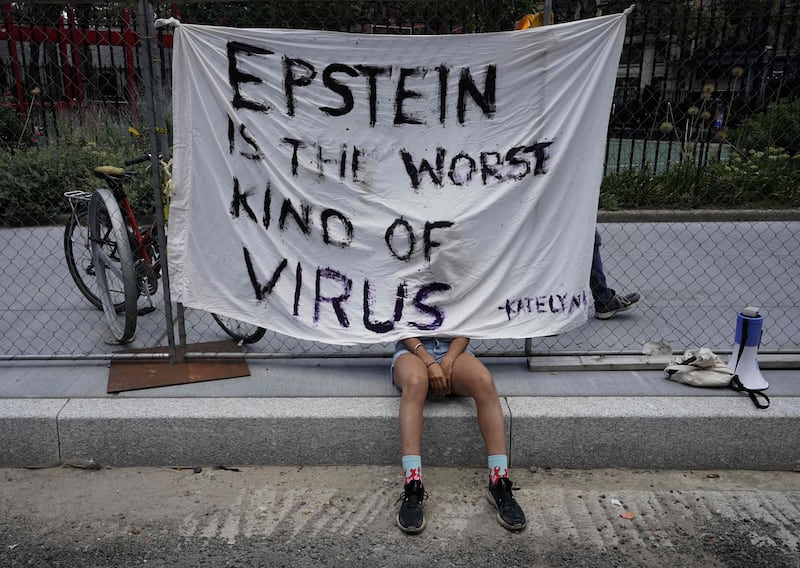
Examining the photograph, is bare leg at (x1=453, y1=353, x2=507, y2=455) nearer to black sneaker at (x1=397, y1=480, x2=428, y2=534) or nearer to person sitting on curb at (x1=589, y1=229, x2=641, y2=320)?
black sneaker at (x1=397, y1=480, x2=428, y2=534)

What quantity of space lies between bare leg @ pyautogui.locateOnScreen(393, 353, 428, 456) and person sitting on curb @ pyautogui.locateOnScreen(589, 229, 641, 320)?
1992mm

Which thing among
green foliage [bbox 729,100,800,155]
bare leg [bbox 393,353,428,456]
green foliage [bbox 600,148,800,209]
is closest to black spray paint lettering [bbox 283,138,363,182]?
bare leg [bbox 393,353,428,456]

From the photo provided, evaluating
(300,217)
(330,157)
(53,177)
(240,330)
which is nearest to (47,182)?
(53,177)

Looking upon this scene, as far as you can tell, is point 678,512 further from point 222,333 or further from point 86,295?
point 86,295

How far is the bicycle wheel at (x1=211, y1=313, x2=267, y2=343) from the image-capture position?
4449 mm

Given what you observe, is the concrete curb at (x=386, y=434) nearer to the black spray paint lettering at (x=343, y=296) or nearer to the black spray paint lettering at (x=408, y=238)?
the black spray paint lettering at (x=343, y=296)

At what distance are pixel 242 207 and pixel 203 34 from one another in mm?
911

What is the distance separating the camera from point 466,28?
15.5 feet

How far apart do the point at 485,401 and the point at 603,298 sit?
6.77 feet

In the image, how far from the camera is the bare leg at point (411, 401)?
3346 mm

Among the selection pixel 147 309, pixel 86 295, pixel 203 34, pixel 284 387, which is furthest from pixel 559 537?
pixel 86 295

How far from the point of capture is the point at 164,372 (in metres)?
4.01

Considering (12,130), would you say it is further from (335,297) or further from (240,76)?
(335,297)

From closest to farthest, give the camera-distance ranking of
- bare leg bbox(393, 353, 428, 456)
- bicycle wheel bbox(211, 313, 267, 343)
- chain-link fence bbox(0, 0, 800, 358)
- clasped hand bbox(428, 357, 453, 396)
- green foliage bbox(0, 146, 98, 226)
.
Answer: bare leg bbox(393, 353, 428, 456), clasped hand bbox(428, 357, 453, 396), bicycle wheel bbox(211, 313, 267, 343), chain-link fence bbox(0, 0, 800, 358), green foliage bbox(0, 146, 98, 226)
